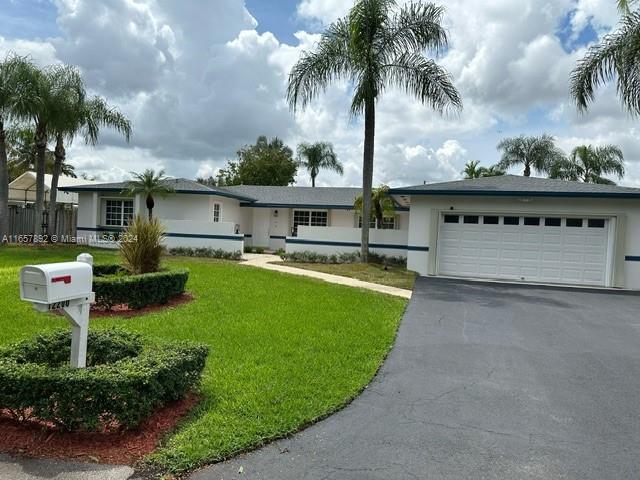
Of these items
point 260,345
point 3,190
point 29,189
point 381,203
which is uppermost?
point 29,189

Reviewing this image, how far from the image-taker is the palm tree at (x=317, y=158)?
41781 millimetres

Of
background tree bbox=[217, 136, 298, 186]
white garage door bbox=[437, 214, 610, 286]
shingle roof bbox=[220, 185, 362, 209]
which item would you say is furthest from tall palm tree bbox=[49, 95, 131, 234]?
background tree bbox=[217, 136, 298, 186]

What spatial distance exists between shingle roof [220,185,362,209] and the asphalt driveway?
16.8 meters

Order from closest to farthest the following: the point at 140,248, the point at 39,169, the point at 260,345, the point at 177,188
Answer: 1. the point at 260,345
2. the point at 140,248
3. the point at 39,169
4. the point at 177,188

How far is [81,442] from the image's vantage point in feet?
12.4

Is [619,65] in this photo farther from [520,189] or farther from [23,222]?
[23,222]

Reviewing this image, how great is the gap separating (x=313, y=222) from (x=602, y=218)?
13771mm

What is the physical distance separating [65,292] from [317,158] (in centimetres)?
3873

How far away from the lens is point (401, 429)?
4.34 meters

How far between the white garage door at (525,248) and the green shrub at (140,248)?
32.0 ft

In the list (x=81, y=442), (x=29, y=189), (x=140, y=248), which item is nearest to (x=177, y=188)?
(x=29, y=189)

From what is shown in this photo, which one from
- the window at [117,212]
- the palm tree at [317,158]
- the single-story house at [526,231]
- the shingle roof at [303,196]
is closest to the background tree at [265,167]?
the palm tree at [317,158]

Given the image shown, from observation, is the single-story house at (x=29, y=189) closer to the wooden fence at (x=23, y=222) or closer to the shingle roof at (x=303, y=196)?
the wooden fence at (x=23, y=222)

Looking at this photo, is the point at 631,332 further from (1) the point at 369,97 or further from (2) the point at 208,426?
(1) the point at 369,97
